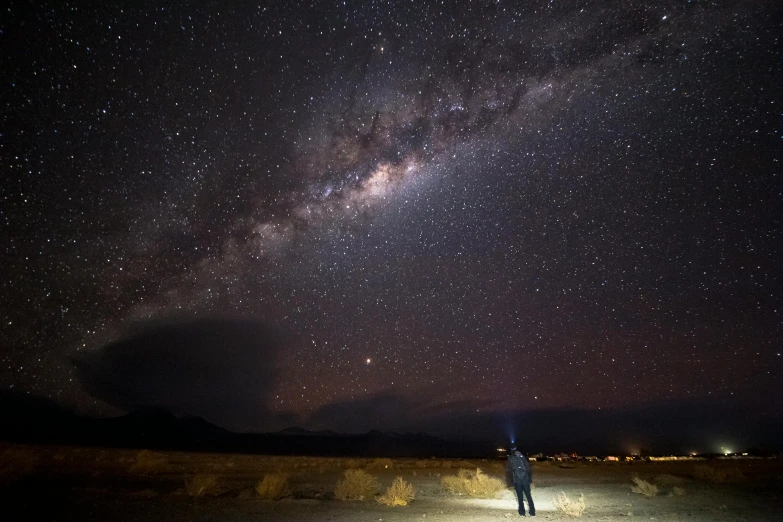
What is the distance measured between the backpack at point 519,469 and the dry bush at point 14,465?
18252mm

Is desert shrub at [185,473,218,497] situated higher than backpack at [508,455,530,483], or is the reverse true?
backpack at [508,455,530,483]

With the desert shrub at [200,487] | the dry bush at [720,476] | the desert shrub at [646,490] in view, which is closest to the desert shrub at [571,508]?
the desert shrub at [646,490]

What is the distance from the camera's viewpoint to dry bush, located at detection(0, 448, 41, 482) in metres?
16.0

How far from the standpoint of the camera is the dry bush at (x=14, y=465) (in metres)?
16.0

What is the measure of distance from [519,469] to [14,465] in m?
20.2

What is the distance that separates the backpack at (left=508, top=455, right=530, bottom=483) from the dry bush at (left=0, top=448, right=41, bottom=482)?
18252 mm

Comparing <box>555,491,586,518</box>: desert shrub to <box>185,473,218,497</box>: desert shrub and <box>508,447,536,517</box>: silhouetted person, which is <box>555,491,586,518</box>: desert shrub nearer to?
<box>508,447,536,517</box>: silhouetted person

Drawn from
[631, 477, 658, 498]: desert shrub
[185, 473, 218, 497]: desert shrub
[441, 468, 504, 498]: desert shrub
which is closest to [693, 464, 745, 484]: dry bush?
[631, 477, 658, 498]: desert shrub

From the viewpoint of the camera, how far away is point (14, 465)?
1703 cm

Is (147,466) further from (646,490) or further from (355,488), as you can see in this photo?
(646,490)

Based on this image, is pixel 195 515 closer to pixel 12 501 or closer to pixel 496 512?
pixel 12 501

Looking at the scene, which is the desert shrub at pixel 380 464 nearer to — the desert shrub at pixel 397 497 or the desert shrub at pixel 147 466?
the desert shrub at pixel 147 466

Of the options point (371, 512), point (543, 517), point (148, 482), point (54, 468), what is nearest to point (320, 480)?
point (148, 482)

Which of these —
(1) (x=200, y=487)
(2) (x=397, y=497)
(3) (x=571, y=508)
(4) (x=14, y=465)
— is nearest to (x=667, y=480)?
(3) (x=571, y=508)
